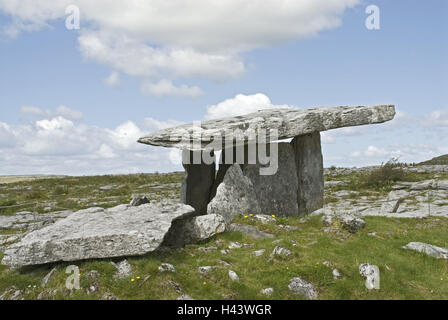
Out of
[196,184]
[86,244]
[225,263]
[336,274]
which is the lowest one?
[336,274]

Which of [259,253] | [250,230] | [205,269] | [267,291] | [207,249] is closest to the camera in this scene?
[267,291]

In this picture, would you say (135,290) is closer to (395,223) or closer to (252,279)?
(252,279)

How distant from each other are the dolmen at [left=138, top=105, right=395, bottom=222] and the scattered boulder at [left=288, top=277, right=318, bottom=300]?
5.01 m

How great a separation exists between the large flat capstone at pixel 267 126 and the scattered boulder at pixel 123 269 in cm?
546

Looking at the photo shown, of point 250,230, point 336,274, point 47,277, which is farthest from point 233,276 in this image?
point 47,277

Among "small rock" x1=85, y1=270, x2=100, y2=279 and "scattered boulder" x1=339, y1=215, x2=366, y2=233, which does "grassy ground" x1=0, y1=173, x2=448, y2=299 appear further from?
"scattered boulder" x1=339, y1=215, x2=366, y2=233

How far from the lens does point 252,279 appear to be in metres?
9.93

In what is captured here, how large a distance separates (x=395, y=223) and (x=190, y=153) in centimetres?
894

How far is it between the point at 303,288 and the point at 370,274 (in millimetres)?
1799

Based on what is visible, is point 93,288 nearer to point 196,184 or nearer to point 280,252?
point 280,252

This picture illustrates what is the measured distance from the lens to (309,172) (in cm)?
1764

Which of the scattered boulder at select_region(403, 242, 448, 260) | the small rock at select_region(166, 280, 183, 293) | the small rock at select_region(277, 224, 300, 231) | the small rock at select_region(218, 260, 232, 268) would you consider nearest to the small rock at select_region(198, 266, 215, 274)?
the small rock at select_region(218, 260, 232, 268)

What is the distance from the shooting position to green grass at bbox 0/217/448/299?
9484 mm

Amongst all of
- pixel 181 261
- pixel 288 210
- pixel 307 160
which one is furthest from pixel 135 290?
pixel 307 160
